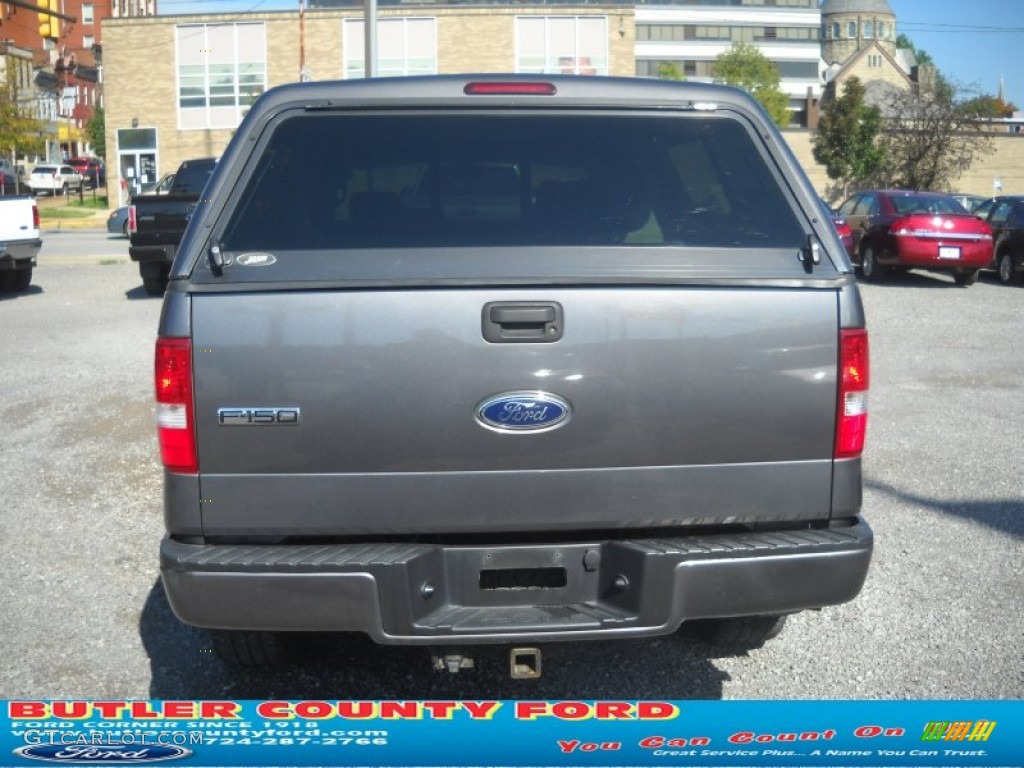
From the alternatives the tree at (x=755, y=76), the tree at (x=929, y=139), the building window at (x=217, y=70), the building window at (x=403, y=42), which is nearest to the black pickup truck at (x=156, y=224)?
the tree at (x=929, y=139)

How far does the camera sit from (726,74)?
3155 inches

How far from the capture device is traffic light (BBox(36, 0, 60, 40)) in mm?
23797

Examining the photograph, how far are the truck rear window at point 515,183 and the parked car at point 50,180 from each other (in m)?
60.2

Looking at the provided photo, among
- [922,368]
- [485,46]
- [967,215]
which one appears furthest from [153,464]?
[485,46]

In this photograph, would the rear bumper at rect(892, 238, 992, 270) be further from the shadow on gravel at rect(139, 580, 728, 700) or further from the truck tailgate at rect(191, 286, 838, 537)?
the truck tailgate at rect(191, 286, 838, 537)

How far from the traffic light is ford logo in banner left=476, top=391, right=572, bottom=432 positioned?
2288 cm

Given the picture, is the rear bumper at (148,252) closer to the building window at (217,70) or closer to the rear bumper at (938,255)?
the rear bumper at (938,255)

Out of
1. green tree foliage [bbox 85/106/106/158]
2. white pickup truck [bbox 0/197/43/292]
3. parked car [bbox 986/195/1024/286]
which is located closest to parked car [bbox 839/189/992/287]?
parked car [bbox 986/195/1024/286]

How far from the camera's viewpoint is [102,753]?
3.33 meters

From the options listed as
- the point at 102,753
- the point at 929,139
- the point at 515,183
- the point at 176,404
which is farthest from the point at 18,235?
the point at 929,139

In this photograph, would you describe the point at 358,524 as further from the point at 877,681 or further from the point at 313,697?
the point at 877,681

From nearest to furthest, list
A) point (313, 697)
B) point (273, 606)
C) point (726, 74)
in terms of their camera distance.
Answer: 1. point (273, 606)
2. point (313, 697)
3. point (726, 74)

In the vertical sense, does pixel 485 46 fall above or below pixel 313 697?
above

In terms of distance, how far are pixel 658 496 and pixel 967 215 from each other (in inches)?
660
